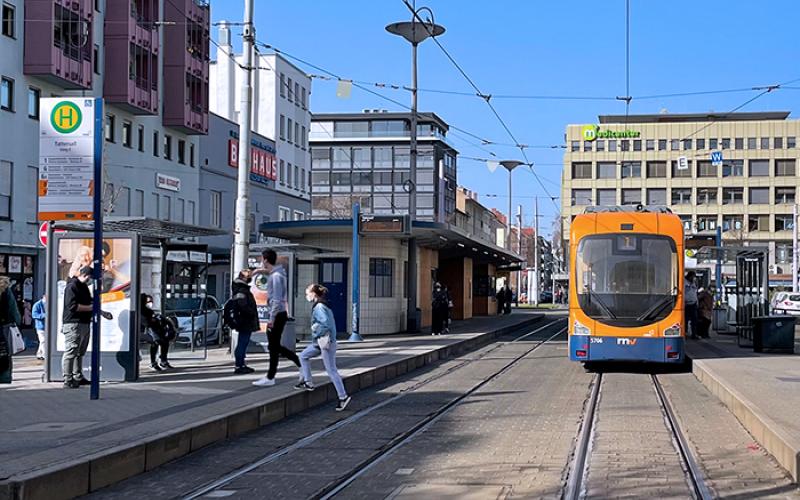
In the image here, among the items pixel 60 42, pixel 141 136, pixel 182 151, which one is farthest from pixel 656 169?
pixel 60 42

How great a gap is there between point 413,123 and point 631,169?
78.1 meters

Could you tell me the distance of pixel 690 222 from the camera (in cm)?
10462

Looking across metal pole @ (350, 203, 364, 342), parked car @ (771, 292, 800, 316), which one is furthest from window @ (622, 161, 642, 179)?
metal pole @ (350, 203, 364, 342)

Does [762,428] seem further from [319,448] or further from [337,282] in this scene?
[337,282]

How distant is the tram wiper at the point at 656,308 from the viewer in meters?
20.1

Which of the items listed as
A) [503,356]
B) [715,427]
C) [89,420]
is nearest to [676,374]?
[503,356]

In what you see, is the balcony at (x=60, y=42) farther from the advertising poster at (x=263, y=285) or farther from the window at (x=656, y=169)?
the window at (x=656, y=169)

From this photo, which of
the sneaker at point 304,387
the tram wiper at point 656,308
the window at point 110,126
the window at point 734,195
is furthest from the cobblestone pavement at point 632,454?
the window at point 734,195

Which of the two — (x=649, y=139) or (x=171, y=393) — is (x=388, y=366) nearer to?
(x=171, y=393)

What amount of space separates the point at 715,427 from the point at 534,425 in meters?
2.29

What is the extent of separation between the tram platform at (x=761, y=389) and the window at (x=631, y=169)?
79.3 m

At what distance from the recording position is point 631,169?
106m

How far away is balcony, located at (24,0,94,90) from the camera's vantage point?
38.8 m

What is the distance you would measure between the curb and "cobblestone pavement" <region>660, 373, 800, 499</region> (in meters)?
0.08
